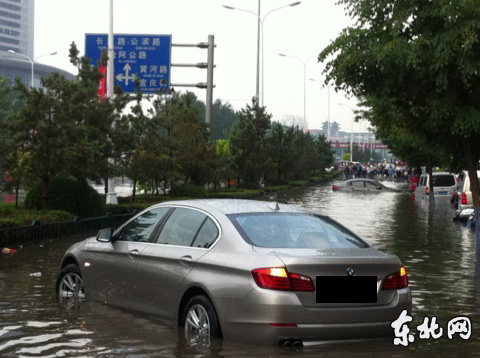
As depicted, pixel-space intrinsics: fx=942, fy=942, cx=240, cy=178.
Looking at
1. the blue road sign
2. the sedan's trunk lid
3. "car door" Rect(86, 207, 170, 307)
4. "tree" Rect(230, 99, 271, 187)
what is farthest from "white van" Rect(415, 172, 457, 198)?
the sedan's trunk lid

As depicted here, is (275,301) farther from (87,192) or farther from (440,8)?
(87,192)

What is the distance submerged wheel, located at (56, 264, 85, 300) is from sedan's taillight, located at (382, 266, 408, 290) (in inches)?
148

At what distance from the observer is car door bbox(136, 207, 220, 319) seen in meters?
8.27

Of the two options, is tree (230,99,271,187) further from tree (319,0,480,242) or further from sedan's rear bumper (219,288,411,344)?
sedan's rear bumper (219,288,411,344)

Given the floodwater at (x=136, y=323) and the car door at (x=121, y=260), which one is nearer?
the floodwater at (x=136, y=323)

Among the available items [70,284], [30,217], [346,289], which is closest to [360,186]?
[30,217]

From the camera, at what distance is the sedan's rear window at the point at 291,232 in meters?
8.03

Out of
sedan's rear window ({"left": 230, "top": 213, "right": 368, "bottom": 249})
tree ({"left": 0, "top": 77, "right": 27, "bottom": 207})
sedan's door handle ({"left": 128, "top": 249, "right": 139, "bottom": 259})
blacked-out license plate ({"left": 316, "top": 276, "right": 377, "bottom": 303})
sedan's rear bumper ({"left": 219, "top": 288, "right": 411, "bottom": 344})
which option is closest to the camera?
sedan's rear bumper ({"left": 219, "top": 288, "right": 411, "bottom": 344})

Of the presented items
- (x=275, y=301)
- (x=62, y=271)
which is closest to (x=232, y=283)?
(x=275, y=301)

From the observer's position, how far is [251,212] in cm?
848

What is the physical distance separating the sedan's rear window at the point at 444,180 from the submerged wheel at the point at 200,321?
42012mm

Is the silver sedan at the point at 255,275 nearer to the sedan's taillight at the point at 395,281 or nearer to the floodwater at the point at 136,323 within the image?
the sedan's taillight at the point at 395,281

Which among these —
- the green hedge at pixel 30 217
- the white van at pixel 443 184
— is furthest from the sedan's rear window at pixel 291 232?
the white van at pixel 443 184

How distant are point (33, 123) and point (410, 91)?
892cm
